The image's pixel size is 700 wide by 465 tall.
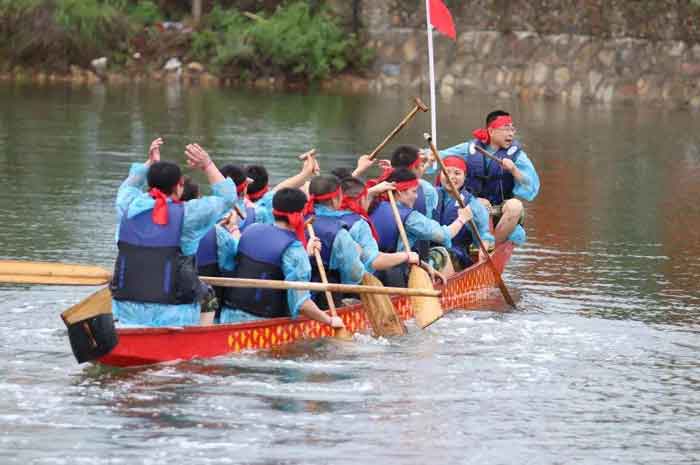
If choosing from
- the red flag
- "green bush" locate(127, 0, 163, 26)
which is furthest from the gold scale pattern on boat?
"green bush" locate(127, 0, 163, 26)

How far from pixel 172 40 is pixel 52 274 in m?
26.6

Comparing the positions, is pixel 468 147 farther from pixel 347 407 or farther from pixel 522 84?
pixel 522 84

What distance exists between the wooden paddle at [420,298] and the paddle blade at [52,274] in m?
2.91

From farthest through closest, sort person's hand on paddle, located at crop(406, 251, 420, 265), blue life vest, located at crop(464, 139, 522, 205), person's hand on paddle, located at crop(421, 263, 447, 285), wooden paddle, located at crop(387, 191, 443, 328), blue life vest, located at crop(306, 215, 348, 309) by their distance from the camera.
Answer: blue life vest, located at crop(464, 139, 522, 205) < person's hand on paddle, located at crop(421, 263, 447, 285) < person's hand on paddle, located at crop(406, 251, 420, 265) < wooden paddle, located at crop(387, 191, 443, 328) < blue life vest, located at crop(306, 215, 348, 309)

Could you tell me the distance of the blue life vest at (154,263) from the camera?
10766 mm

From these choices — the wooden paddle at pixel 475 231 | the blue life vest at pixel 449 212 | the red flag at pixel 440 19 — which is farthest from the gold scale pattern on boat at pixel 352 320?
the red flag at pixel 440 19

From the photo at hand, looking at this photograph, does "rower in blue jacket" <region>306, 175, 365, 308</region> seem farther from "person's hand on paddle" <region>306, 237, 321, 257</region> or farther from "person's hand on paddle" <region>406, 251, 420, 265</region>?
"person's hand on paddle" <region>406, 251, 420, 265</region>

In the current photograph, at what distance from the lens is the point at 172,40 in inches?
1457

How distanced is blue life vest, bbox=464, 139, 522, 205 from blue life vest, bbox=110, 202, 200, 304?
18.5 ft

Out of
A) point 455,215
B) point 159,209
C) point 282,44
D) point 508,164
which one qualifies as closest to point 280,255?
point 159,209

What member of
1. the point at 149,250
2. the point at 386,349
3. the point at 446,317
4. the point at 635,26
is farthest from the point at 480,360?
the point at 635,26

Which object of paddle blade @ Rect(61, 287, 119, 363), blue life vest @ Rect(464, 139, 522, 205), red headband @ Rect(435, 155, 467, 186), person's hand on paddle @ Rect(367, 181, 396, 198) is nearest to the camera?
paddle blade @ Rect(61, 287, 119, 363)

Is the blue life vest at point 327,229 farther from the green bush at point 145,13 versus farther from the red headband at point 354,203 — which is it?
the green bush at point 145,13

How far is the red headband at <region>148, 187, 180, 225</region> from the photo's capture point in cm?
1069
